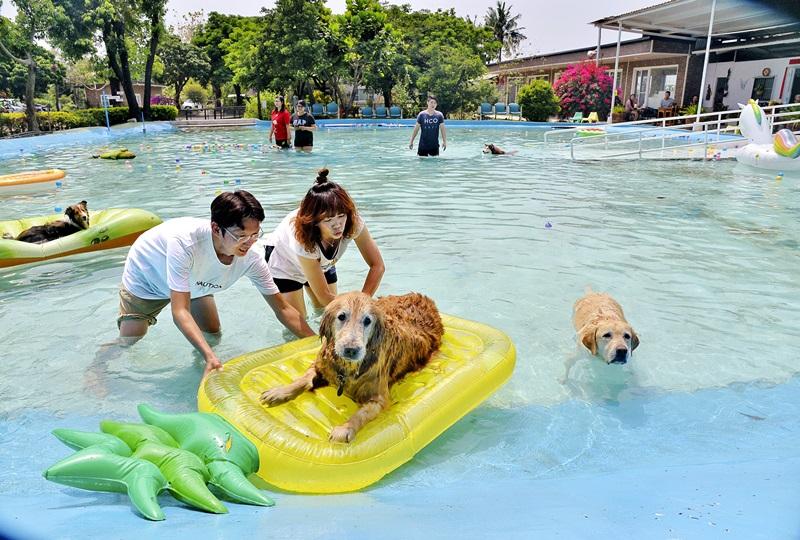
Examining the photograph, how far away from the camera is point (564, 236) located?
8.51 meters

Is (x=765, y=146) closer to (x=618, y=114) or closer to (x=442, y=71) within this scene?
(x=618, y=114)

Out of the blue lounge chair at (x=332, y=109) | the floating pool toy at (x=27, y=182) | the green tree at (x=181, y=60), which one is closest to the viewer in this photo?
the floating pool toy at (x=27, y=182)

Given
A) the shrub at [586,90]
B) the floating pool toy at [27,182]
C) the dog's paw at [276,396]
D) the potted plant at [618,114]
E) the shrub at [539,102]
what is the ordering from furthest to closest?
1. the shrub at [539,102]
2. the shrub at [586,90]
3. the potted plant at [618,114]
4. the floating pool toy at [27,182]
5. the dog's paw at [276,396]

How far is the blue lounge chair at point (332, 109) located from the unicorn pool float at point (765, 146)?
26835 mm

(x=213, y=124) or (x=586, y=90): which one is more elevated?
(x=586, y=90)

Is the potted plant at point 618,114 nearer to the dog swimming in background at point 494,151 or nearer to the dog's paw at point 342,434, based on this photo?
the dog swimming in background at point 494,151

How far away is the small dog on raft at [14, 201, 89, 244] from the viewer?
7.29 m

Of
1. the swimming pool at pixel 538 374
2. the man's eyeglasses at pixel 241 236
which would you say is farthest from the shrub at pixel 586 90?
the man's eyeglasses at pixel 241 236

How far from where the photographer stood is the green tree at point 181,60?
1971 inches

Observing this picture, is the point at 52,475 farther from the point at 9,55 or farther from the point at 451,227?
the point at 9,55

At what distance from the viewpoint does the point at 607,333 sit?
3973 millimetres

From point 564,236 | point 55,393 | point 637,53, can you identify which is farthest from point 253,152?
point 637,53

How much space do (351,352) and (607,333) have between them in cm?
210

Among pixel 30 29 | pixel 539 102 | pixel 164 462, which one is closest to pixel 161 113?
pixel 30 29
